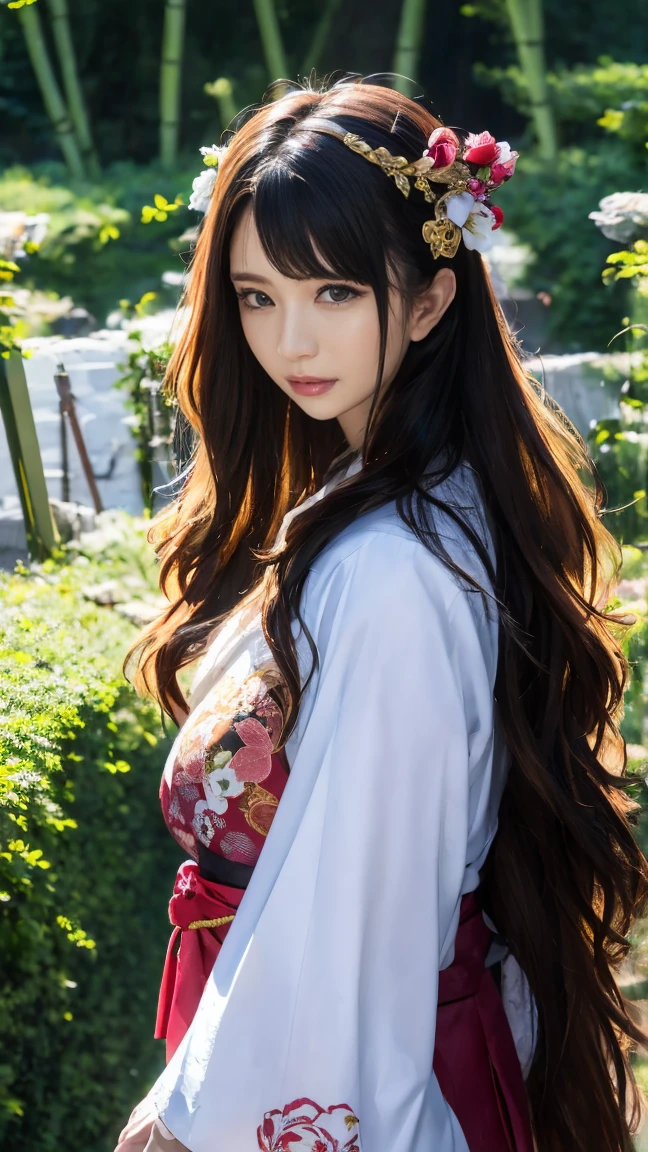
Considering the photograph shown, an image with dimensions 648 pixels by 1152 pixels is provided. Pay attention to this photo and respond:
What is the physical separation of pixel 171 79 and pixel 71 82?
0.84m

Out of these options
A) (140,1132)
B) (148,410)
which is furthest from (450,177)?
(148,410)

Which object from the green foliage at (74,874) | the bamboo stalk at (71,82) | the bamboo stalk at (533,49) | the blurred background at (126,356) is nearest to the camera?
the green foliage at (74,874)

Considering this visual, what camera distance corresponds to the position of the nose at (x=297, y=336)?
61.7 inches

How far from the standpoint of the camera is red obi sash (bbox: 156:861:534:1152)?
1.51 metres

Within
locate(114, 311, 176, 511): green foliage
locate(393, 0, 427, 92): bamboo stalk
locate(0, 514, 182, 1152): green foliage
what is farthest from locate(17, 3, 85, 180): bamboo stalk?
locate(0, 514, 182, 1152): green foliage

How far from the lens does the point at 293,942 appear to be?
136cm

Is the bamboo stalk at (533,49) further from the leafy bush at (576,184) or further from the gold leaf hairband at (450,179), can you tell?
the gold leaf hairband at (450,179)

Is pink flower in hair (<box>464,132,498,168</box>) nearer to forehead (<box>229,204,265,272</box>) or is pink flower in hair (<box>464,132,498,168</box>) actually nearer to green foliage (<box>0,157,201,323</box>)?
forehead (<box>229,204,265,272</box>)

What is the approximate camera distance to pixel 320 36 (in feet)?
30.3

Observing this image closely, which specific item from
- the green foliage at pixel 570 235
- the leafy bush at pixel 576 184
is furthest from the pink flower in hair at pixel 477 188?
the leafy bush at pixel 576 184

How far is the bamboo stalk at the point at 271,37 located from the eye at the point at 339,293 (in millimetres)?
8397

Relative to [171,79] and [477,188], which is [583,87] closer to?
[171,79]

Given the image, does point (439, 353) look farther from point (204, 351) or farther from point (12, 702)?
point (12, 702)

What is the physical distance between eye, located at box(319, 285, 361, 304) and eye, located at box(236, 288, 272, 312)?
0.14 meters
